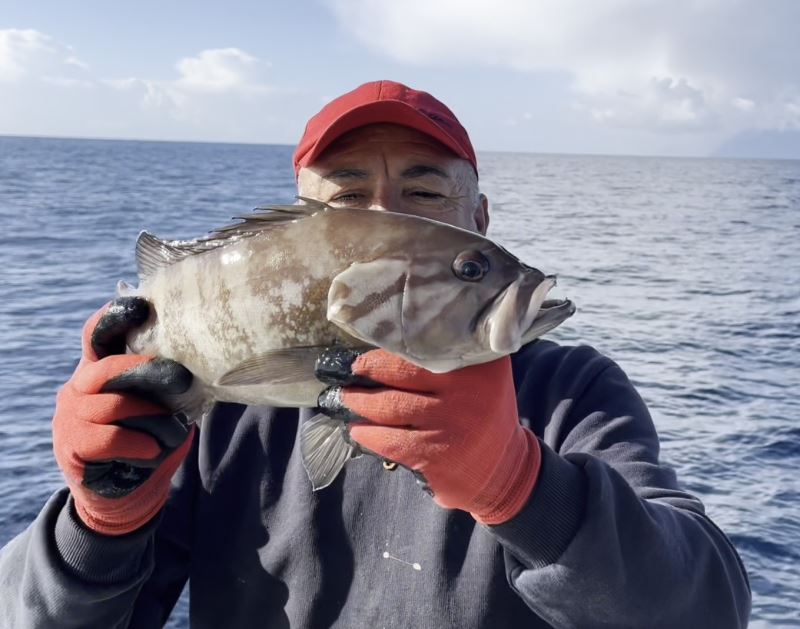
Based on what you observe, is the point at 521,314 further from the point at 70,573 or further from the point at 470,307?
the point at 70,573

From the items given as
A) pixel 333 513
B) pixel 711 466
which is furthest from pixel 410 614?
pixel 711 466

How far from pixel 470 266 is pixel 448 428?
0.47 metres

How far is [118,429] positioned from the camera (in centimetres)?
259

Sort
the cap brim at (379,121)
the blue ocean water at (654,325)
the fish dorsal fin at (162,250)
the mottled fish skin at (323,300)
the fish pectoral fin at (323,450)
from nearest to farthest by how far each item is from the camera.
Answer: the mottled fish skin at (323,300) → the fish pectoral fin at (323,450) → the fish dorsal fin at (162,250) → the cap brim at (379,121) → the blue ocean water at (654,325)

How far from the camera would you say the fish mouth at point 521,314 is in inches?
83.6

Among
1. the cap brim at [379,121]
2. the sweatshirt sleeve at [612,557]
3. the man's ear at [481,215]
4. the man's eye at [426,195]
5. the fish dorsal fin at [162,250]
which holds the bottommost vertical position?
the sweatshirt sleeve at [612,557]

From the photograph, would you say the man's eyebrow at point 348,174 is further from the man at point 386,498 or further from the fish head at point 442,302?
the fish head at point 442,302

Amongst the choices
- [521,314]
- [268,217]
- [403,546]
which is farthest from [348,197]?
[403,546]

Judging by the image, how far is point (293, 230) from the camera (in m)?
2.50

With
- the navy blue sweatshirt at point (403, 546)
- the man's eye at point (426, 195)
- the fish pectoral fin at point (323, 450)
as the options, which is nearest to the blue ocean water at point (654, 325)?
the navy blue sweatshirt at point (403, 546)

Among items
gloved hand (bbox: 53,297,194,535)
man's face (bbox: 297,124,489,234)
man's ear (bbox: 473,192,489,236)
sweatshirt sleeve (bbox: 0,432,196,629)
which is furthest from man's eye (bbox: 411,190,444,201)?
sweatshirt sleeve (bbox: 0,432,196,629)

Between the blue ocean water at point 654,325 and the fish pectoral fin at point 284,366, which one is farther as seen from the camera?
the blue ocean water at point 654,325

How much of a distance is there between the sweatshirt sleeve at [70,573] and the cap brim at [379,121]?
158 centimetres

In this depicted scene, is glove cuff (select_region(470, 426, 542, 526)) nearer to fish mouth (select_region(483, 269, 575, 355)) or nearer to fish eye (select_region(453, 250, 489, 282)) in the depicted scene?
fish mouth (select_region(483, 269, 575, 355))
